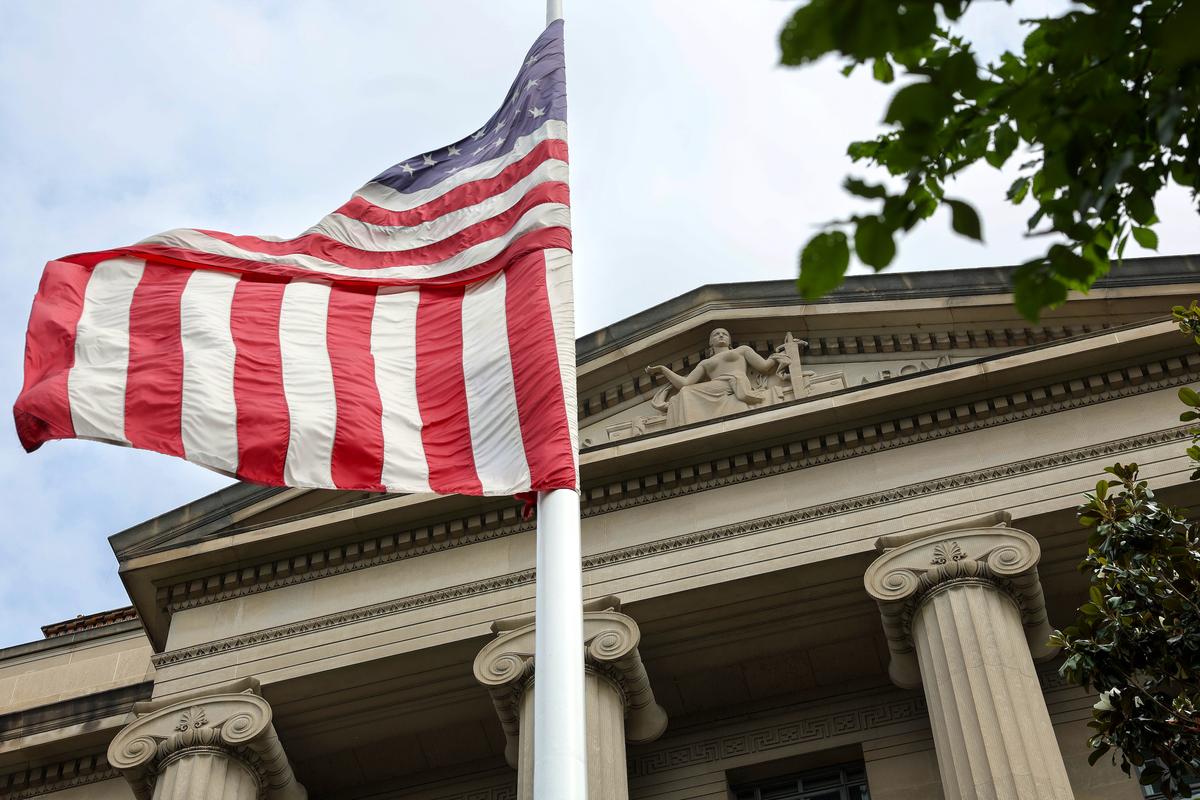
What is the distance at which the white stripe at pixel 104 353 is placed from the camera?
14.5m

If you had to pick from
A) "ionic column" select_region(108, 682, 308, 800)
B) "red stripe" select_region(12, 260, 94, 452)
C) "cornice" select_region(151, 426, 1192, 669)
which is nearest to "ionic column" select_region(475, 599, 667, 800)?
"cornice" select_region(151, 426, 1192, 669)

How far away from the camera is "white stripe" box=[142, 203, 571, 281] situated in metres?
15.0

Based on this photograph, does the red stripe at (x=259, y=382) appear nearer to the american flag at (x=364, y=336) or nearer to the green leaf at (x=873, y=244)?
the american flag at (x=364, y=336)

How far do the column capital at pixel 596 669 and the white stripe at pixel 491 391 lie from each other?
6.29m

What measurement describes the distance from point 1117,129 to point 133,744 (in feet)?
56.4

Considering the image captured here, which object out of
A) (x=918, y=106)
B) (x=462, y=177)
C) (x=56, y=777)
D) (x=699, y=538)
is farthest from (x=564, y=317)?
(x=56, y=777)

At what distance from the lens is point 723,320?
23.2 meters

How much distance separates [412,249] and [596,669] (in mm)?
6299

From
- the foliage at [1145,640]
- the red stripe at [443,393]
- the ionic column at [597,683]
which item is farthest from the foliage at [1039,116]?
the ionic column at [597,683]

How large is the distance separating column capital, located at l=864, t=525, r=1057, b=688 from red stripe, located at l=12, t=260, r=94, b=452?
31.4 ft

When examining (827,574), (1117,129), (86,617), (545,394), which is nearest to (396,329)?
(545,394)

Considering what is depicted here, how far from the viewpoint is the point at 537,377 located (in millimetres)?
13641

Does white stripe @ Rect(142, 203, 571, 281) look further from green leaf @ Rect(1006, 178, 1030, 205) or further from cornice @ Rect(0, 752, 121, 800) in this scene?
cornice @ Rect(0, 752, 121, 800)

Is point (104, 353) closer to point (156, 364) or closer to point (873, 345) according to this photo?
point (156, 364)
